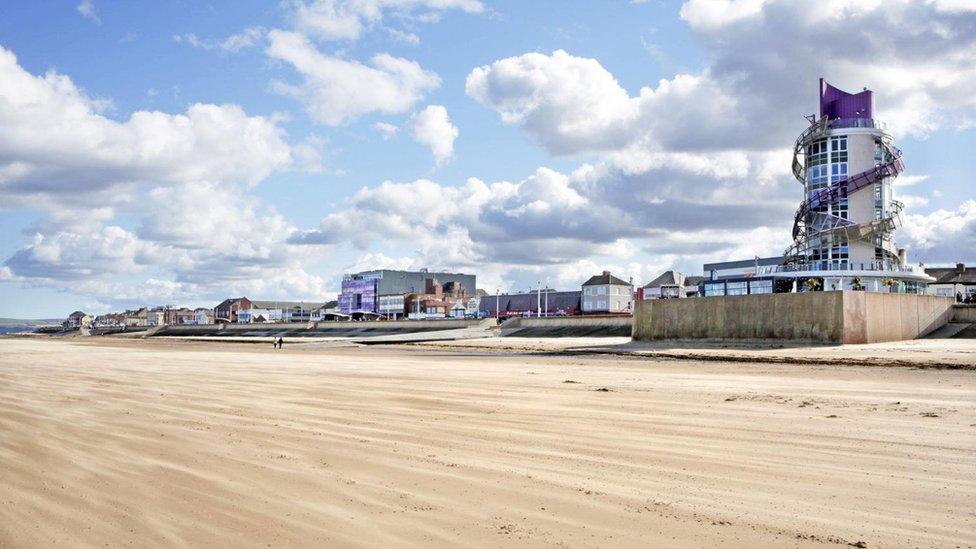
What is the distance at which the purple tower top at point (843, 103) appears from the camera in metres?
65.5

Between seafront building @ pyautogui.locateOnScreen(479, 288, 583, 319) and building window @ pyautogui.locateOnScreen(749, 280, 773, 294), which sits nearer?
building window @ pyautogui.locateOnScreen(749, 280, 773, 294)

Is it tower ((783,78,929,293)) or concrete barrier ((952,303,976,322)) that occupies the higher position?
tower ((783,78,929,293))

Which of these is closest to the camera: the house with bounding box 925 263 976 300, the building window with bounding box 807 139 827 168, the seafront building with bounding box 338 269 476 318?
the building window with bounding box 807 139 827 168

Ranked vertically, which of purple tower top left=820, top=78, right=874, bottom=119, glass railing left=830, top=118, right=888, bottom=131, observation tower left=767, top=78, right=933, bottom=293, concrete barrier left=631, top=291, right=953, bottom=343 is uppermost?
purple tower top left=820, top=78, right=874, bottom=119

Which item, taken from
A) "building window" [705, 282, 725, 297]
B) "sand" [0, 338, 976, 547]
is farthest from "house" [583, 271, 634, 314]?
"sand" [0, 338, 976, 547]

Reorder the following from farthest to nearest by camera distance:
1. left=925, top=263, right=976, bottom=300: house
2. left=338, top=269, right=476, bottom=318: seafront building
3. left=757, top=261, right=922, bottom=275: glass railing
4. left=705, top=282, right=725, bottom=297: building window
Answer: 1. left=338, top=269, right=476, bottom=318: seafront building
2. left=925, top=263, right=976, bottom=300: house
3. left=705, top=282, right=725, bottom=297: building window
4. left=757, top=261, right=922, bottom=275: glass railing

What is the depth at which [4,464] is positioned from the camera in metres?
6.88

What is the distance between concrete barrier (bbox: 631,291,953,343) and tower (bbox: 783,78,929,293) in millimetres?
25645

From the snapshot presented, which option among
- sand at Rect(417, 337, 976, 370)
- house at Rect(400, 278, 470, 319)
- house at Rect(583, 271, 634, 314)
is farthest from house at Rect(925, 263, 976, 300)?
house at Rect(400, 278, 470, 319)

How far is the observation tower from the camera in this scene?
6275cm

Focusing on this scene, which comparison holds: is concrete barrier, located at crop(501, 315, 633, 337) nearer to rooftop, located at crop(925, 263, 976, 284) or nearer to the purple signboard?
rooftop, located at crop(925, 263, 976, 284)

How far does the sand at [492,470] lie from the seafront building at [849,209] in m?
55.9

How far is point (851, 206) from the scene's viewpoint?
209 ft

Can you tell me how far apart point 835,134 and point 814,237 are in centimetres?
987
